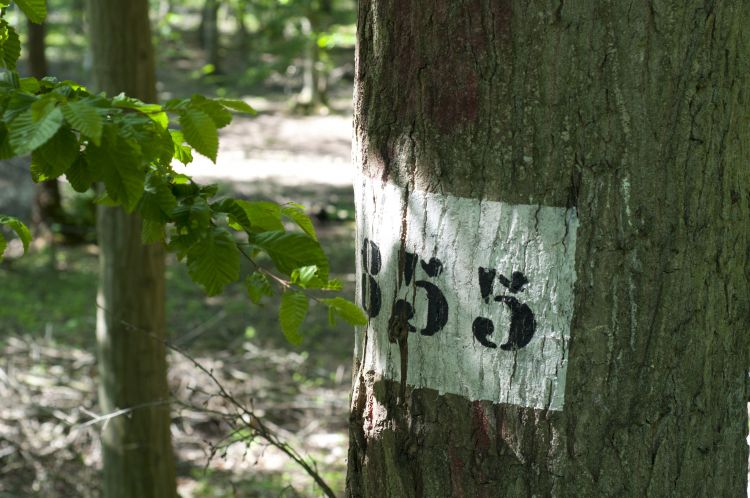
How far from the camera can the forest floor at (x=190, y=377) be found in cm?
507

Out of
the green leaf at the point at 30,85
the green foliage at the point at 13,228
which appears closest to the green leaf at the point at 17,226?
the green foliage at the point at 13,228

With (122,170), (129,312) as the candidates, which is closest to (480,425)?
(122,170)

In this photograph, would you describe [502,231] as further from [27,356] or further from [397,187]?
[27,356]

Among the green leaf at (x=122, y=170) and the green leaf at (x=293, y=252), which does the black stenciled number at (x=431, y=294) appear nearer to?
the green leaf at (x=293, y=252)

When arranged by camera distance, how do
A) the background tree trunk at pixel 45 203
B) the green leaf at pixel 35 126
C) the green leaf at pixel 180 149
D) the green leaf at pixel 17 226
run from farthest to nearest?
1. the background tree trunk at pixel 45 203
2. the green leaf at pixel 180 149
3. the green leaf at pixel 17 226
4. the green leaf at pixel 35 126

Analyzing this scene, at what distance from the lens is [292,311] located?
1548 mm

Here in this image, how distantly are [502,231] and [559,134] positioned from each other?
18 centimetres

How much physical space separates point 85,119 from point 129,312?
132 inches

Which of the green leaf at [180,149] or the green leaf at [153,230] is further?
the green leaf at [180,149]

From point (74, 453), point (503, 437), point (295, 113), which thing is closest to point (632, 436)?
point (503, 437)

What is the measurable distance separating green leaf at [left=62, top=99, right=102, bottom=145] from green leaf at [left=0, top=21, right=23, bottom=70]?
0.60m

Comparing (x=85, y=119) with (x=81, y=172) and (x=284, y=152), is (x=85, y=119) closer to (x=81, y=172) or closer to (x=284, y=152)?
(x=81, y=172)

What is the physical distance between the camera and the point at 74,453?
5172 millimetres

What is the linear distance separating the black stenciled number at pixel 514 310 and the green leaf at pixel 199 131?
1.76ft
